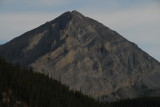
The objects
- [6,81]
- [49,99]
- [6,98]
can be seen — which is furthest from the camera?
[49,99]

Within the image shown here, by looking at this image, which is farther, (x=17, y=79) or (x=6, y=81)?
(x=17, y=79)

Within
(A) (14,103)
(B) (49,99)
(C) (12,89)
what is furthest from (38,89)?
(A) (14,103)

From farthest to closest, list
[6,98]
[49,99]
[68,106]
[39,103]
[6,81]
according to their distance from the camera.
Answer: [68,106], [49,99], [39,103], [6,81], [6,98]

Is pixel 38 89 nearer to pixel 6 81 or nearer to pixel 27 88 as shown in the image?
pixel 27 88

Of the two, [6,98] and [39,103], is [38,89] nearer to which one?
[39,103]

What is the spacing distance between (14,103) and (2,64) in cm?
3877

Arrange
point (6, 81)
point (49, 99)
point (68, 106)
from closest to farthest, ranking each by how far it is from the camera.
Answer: point (6, 81) < point (49, 99) < point (68, 106)

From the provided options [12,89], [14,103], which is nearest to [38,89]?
[12,89]

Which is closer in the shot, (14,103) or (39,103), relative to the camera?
(14,103)

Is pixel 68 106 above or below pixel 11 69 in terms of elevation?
below

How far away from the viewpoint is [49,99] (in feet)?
608

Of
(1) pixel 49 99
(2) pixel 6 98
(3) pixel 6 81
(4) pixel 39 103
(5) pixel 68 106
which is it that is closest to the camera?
(2) pixel 6 98

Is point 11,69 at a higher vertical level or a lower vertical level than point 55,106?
higher

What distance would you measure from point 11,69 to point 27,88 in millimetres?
15561
